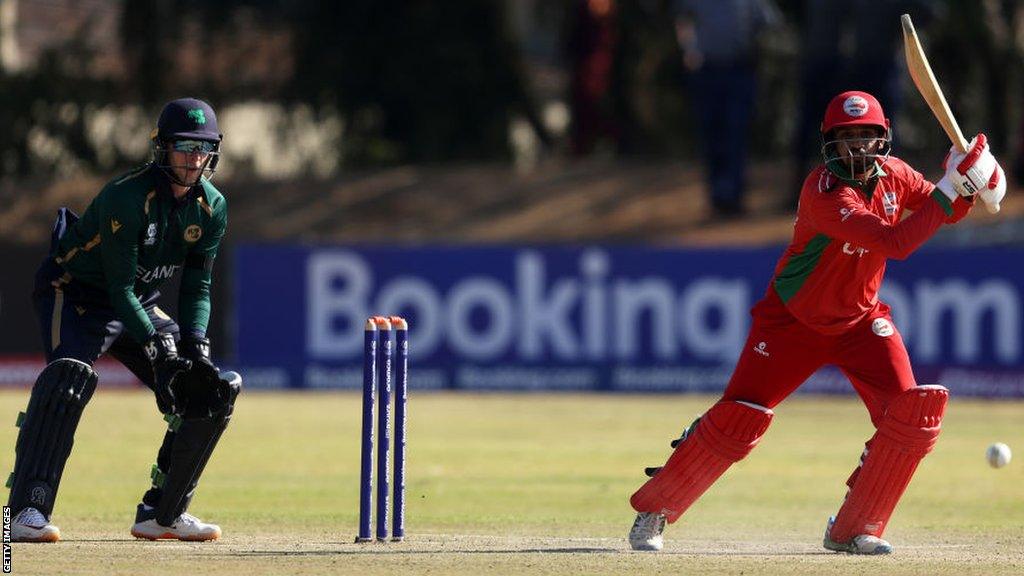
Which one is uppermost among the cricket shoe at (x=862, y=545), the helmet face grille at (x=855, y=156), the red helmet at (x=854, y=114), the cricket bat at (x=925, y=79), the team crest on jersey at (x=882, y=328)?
the cricket bat at (x=925, y=79)

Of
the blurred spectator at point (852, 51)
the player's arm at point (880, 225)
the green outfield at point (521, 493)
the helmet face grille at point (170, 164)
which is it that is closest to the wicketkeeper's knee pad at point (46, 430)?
the green outfield at point (521, 493)

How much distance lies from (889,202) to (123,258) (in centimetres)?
299

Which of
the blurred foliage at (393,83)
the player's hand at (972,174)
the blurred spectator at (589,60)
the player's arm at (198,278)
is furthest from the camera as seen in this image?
the blurred foliage at (393,83)

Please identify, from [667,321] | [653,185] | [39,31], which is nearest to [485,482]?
[667,321]

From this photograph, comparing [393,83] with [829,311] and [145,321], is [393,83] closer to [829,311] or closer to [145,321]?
[145,321]

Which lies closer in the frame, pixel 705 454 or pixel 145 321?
pixel 145 321

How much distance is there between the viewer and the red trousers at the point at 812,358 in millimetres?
7910

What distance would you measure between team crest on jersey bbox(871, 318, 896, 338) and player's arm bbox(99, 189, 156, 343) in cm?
283

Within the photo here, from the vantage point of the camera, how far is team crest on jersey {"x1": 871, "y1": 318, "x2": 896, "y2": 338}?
793 cm

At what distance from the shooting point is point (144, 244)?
793 cm

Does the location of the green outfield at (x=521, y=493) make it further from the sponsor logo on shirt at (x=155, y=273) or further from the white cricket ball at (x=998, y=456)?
the sponsor logo on shirt at (x=155, y=273)

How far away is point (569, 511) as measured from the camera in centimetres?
999

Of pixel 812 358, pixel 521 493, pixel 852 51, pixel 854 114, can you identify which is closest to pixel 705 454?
pixel 812 358

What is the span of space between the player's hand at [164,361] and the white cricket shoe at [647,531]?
189cm
